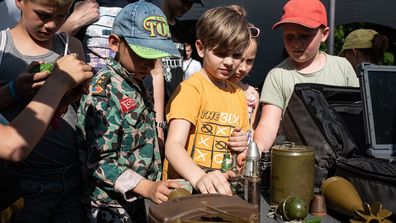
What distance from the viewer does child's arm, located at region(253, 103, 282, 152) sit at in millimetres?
2322

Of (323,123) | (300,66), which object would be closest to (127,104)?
(323,123)

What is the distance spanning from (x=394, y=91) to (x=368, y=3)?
3.51 meters

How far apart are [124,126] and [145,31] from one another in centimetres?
40

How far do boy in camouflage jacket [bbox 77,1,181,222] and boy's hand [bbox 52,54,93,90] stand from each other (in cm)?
31

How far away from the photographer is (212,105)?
2.27m

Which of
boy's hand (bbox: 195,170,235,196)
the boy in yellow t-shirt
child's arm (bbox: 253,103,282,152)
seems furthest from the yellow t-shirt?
boy's hand (bbox: 195,170,235,196)

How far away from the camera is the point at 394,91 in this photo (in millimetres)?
2090

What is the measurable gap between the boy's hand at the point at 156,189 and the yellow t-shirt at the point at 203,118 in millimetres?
232

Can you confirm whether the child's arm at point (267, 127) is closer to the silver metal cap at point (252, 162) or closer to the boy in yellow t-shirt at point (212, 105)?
the boy in yellow t-shirt at point (212, 105)

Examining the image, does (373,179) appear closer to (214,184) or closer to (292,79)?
(214,184)

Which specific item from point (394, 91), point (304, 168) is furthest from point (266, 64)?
point (304, 168)

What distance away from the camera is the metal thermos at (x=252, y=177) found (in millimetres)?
1764

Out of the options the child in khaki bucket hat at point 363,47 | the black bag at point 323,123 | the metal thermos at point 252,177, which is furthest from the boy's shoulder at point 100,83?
the child in khaki bucket hat at point 363,47

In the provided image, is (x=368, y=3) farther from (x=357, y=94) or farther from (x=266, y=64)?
(x=357, y=94)
